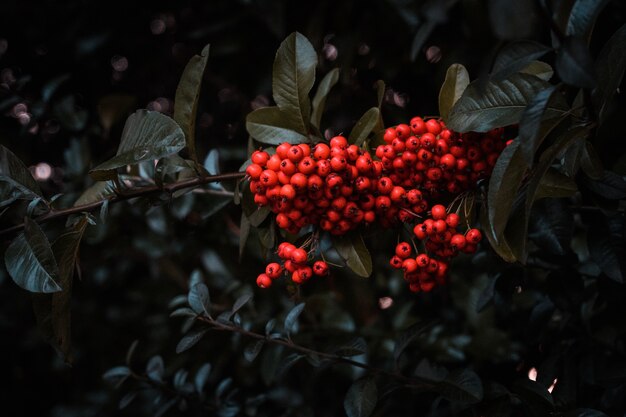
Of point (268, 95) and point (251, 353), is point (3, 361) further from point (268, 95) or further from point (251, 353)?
point (251, 353)

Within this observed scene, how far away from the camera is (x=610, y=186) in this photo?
2.84 feet

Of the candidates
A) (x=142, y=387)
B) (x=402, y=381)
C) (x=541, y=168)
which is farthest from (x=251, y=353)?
(x=541, y=168)

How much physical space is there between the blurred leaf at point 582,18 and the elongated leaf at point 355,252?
1.45 feet

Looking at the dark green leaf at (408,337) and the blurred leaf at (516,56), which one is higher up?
the blurred leaf at (516,56)

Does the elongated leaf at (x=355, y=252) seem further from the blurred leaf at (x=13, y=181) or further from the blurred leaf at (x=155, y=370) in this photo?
the blurred leaf at (x=155, y=370)

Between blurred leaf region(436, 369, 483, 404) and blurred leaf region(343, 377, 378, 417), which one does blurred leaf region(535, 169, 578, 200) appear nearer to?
blurred leaf region(436, 369, 483, 404)

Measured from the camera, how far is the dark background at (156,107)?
174 cm

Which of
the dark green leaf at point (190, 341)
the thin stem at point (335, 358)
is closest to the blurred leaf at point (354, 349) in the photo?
the thin stem at point (335, 358)

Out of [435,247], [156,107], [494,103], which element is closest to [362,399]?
[435,247]

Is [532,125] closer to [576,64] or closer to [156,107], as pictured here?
[576,64]

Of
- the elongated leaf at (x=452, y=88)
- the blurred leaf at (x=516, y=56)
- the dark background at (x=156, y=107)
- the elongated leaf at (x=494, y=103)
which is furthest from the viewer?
the dark background at (x=156, y=107)

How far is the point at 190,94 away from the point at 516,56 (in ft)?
1.74

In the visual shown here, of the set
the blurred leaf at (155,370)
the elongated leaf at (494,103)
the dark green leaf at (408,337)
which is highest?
the elongated leaf at (494,103)

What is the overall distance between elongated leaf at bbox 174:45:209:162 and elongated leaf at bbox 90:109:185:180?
0.21 feet
